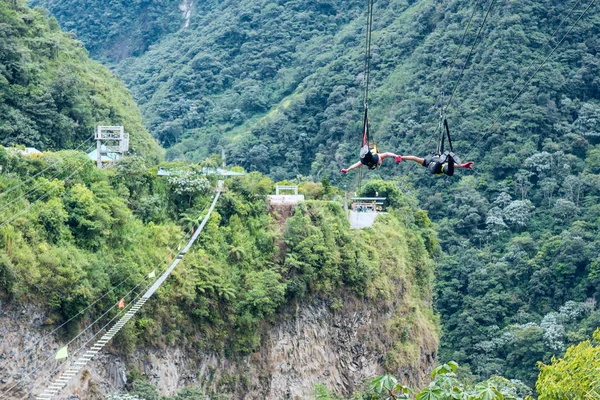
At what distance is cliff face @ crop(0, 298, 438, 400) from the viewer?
23.5 m

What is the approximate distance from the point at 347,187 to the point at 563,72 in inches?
755

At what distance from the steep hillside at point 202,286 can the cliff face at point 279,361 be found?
39 millimetres

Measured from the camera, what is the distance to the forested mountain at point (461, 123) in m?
51.1

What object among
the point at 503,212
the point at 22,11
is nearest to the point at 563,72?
the point at 503,212

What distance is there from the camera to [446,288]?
52.2m

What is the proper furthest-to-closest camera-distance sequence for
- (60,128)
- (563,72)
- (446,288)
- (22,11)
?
(563,72), (446,288), (22,11), (60,128)

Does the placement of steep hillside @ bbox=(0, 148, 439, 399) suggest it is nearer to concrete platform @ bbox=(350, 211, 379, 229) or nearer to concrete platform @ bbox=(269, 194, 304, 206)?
concrete platform @ bbox=(269, 194, 304, 206)

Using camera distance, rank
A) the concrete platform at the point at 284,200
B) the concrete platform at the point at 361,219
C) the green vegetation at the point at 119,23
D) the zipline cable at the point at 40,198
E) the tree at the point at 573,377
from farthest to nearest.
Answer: the green vegetation at the point at 119,23 < the concrete platform at the point at 361,219 < the concrete platform at the point at 284,200 < the zipline cable at the point at 40,198 < the tree at the point at 573,377

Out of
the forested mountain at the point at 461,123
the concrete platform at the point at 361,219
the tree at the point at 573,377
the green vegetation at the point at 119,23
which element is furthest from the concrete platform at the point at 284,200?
the green vegetation at the point at 119,23

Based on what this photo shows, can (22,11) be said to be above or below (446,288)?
above

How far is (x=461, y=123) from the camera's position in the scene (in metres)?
60.1

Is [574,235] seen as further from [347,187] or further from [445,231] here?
[347,187]

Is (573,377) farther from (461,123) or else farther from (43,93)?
(461,123)

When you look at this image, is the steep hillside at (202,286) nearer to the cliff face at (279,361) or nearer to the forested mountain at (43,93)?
the cliff face at (279,361)
